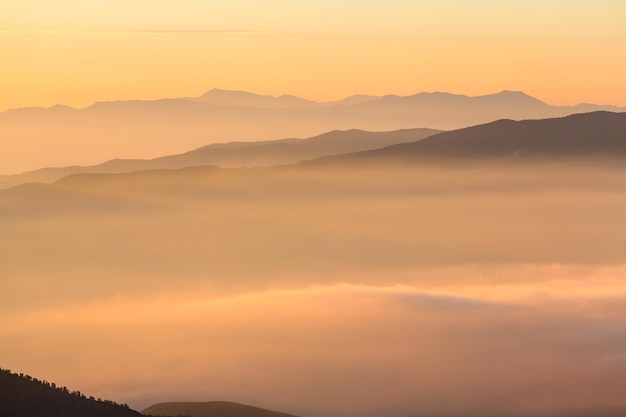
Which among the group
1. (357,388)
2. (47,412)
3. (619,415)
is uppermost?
(357,388)

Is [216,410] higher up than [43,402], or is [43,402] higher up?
[216,410]

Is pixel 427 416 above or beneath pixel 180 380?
beneath

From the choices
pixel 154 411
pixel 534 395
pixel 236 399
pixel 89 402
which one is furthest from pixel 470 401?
pixel 89 402

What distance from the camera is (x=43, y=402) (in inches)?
1992

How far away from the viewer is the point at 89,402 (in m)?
51.9

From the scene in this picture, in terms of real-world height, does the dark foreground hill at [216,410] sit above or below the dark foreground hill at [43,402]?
above

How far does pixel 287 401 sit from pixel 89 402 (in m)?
122

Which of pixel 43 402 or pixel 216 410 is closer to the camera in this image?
pixel 43 402

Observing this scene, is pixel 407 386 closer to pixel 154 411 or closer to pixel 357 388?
pixel 357 388

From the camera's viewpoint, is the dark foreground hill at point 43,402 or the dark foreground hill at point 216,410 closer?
the dark foreground hill at point 43,402

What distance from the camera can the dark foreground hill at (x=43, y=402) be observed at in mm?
49406

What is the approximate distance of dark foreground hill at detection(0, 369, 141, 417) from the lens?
→ 49406 millimetres

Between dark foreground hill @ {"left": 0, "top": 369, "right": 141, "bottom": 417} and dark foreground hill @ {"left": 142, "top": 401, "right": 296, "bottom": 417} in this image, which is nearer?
dark foreground hill @ {"left": 0, "top": 369, "right": 141, "bottom": 417}

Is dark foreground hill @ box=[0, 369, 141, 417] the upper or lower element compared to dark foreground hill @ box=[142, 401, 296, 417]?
lower
